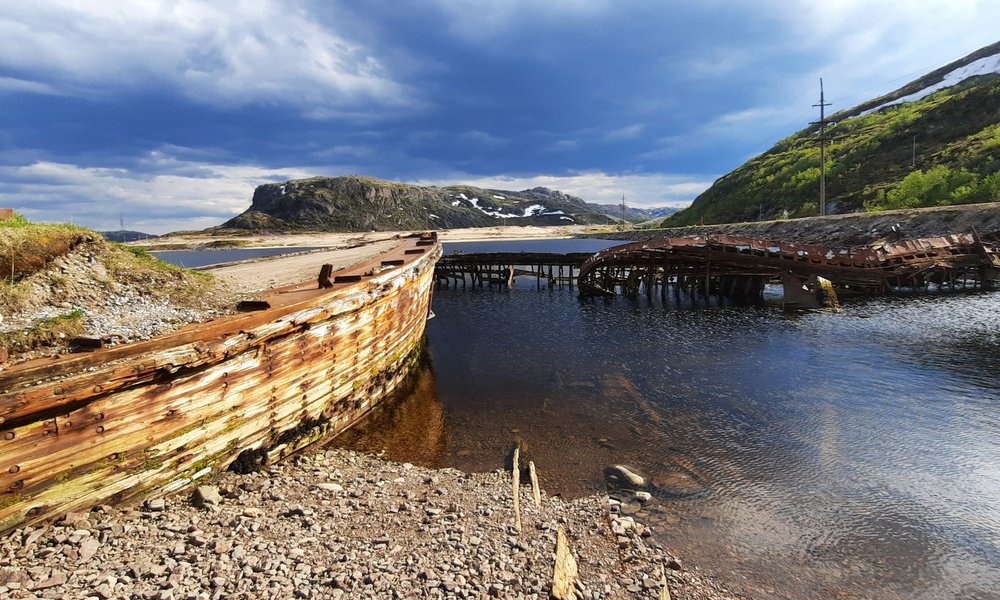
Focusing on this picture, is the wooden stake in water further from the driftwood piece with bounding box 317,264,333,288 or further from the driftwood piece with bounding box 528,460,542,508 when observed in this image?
the driftwood piece with bounding box 317,264,333,288

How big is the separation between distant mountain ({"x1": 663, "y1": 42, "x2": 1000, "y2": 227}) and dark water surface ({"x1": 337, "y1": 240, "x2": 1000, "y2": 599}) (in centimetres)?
4087

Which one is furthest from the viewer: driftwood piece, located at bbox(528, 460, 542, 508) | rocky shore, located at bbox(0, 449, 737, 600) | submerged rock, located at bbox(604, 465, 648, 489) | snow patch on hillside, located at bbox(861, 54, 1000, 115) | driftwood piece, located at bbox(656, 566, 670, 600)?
snow patch on hillside, located at bbox(861, 54, 1000, 115)

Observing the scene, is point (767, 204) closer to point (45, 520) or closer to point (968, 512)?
point (968, 512)

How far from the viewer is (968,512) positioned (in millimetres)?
7508

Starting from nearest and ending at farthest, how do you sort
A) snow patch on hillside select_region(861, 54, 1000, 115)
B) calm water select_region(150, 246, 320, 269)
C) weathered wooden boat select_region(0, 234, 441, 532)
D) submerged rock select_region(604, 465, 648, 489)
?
weathered wooden boat select_region(0, 234, 441, 532) → submerged rock select_region(604, 465, 648, 489) → calm water select_region(150, 246, 320, 269) → snow patch on hillside select_region(861, 54, 1000, 115)

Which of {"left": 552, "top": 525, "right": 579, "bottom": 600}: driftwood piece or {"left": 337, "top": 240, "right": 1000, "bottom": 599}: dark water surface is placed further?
{"left": 337, "top": 240, "right": 1000, "bottom": 599}: dark water surface

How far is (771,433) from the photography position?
10.6m

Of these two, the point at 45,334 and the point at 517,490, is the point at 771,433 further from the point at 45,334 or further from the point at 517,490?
the point at 45,334

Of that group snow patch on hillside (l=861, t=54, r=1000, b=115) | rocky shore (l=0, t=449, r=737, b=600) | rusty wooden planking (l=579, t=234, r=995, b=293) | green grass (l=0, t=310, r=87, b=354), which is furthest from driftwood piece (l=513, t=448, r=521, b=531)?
snow patch on hillside (l=861, t=54, r=1000, b=115)

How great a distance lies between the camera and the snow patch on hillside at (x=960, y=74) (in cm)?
11256

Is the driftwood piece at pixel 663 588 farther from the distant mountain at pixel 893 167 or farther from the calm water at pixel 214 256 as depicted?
the distant mountain at pixel 893 167

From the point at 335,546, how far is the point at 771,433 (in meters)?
10.4

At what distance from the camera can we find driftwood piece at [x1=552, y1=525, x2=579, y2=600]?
16.7 ft

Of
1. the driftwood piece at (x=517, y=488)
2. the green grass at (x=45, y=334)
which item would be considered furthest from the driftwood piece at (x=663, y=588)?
the green grass at (x=45, y=334)
